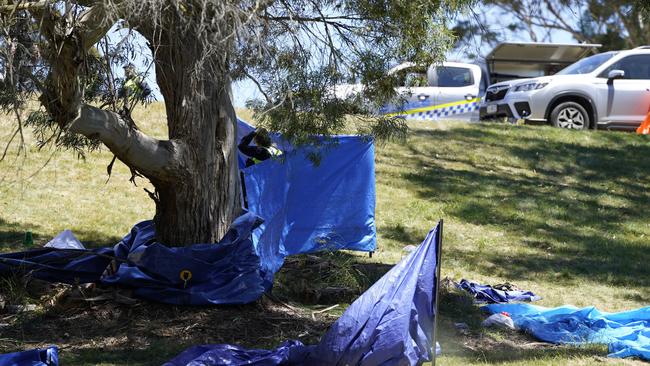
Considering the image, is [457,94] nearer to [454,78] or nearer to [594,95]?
[454,78]

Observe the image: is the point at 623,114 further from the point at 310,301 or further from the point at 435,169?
the point at 310,301

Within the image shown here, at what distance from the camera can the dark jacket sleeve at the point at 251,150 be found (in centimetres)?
873

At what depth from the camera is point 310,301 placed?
26.2 ft

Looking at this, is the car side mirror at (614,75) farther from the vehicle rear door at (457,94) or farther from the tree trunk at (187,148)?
the tree trunk at (187,148)

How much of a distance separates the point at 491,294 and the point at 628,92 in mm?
8602

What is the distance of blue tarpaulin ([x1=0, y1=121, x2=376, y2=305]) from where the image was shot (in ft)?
23.6

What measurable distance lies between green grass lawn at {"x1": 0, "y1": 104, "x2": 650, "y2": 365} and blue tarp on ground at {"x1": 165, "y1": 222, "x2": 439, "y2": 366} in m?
0.72

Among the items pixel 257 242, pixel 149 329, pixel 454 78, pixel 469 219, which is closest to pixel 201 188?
pixel 257 242

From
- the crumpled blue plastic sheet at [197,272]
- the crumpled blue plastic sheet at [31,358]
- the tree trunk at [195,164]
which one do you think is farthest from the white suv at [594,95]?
the crumpled blue plastic sheet at [31,358]

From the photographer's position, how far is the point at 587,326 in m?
7.42

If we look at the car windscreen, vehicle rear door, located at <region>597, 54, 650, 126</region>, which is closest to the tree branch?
vehicle rear door, located at <region>597, 54, 650, 126</region>

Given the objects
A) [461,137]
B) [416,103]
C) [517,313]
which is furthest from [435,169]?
[517,313]

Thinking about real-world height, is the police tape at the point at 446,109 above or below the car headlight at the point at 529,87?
below

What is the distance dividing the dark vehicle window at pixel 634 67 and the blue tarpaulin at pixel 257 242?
27.6ft
